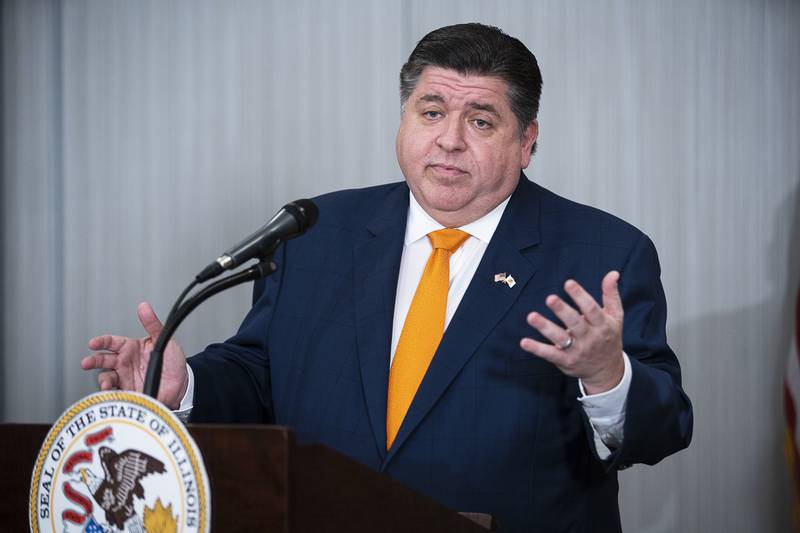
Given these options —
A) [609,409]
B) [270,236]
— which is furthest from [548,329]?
[270,236]

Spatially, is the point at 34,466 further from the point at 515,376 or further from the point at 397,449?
the point at 515,376

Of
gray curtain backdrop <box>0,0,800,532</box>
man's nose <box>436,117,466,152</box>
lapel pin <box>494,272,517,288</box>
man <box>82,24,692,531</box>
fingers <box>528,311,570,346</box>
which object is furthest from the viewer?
gray curtain backdrop <box>0,0,800,532</box>

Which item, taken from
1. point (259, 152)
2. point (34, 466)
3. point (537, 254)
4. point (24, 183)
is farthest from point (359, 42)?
point (34, 466)

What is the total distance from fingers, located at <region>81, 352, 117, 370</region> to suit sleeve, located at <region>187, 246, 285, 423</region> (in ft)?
0.95

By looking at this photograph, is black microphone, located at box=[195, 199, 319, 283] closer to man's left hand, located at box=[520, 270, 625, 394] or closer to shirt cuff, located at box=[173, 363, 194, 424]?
man's left hand, located at box=[520, 270, 625, 394]

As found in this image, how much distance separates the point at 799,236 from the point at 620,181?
25.9 inches

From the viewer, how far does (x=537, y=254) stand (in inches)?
80.7

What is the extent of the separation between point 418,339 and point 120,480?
0.88 metres

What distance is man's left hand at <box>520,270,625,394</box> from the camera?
145 cm

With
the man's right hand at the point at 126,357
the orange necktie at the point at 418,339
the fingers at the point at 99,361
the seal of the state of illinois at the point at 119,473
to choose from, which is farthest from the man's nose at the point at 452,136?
the seal of the state of illinois at the point at 119,473

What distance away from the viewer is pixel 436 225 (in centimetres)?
217

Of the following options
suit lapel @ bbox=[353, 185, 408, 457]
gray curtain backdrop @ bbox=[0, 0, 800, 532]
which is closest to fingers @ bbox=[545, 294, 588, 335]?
suit lapel @ bbox=[353, 185, 408, 457]

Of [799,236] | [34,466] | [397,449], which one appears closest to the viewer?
[34,466]

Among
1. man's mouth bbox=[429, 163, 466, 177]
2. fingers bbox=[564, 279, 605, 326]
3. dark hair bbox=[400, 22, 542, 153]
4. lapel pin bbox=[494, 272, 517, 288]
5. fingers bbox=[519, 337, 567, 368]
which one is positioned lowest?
fingers bbox=[519, 337, 567, 368]
